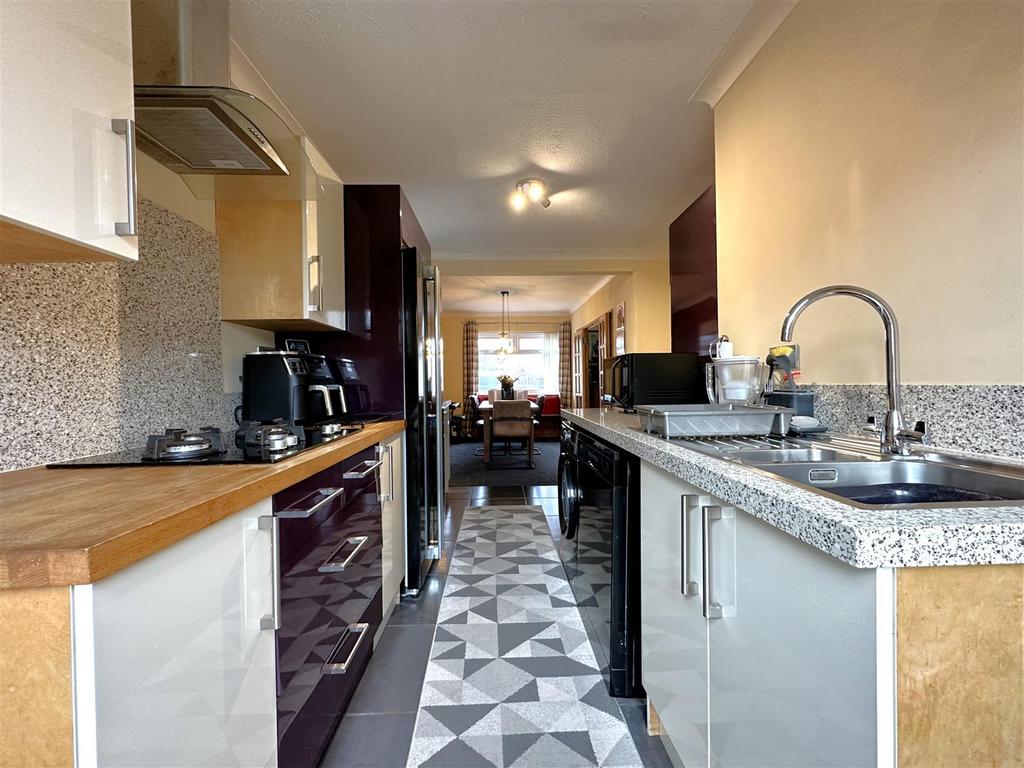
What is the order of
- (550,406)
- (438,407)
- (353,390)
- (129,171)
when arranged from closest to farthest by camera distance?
(129,171)
(353,390)
(438,407)
(550,406)

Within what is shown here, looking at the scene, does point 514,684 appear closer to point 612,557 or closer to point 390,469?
point 612,557

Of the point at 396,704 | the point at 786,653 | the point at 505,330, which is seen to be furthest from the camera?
the point at 505,330

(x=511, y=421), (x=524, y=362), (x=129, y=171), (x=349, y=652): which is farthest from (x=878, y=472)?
(x=524, y=362)

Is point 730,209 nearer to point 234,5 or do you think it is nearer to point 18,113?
point 234,5

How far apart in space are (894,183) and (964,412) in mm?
622

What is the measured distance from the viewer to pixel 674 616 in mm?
1160

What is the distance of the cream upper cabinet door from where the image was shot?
2.43 ft

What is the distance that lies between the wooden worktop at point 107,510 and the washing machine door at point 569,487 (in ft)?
3.96

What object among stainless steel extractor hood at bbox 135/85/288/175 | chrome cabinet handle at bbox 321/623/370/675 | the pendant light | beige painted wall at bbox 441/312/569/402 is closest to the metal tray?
chrome cabinet handle at bbox 321/623/370/675

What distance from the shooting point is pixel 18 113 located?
744mm

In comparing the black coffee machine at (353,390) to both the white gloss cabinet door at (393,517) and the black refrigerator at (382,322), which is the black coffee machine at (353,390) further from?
the white gloss cabinet door at (393,517)

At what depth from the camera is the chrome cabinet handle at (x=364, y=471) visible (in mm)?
1537

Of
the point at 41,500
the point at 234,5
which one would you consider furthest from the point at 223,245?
the point at 41,500

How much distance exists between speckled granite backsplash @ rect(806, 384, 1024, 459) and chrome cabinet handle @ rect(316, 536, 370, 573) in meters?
1.53
